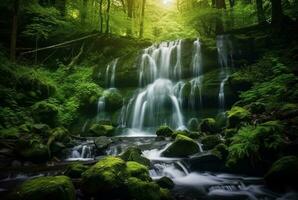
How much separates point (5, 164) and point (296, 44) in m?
13.0

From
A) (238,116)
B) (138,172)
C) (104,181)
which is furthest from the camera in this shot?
(238,116)

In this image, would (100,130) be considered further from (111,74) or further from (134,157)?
(134,157)

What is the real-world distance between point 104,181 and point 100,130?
796cm

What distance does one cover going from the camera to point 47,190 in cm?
558

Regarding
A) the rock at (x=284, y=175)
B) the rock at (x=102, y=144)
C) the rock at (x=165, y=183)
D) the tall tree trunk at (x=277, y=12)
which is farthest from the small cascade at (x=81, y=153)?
the tall tree trunk at (x=277, y=12)

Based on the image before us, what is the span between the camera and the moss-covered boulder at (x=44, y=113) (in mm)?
13617

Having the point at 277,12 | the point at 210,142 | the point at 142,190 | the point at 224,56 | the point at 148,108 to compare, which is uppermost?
the point at 277,12

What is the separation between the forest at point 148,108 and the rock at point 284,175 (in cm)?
3

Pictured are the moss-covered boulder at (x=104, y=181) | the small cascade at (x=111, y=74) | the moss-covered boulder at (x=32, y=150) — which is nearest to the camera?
the moss-covered boulder at (x=104, y=181)

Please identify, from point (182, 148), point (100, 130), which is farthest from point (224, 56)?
point (182, 148)

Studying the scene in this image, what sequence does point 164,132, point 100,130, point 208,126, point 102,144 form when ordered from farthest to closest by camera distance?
point 100,130
point 164,132
point 208,126
point 102,144

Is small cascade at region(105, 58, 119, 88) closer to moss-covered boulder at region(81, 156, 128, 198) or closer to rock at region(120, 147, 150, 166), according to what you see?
rock at region(120, 147, 150, 166)

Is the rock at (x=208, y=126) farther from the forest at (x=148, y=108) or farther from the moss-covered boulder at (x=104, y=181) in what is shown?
the moss-covered boulder at (x=104, y=181)

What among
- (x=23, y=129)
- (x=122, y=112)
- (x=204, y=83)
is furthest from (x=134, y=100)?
(x=23, y=129)
